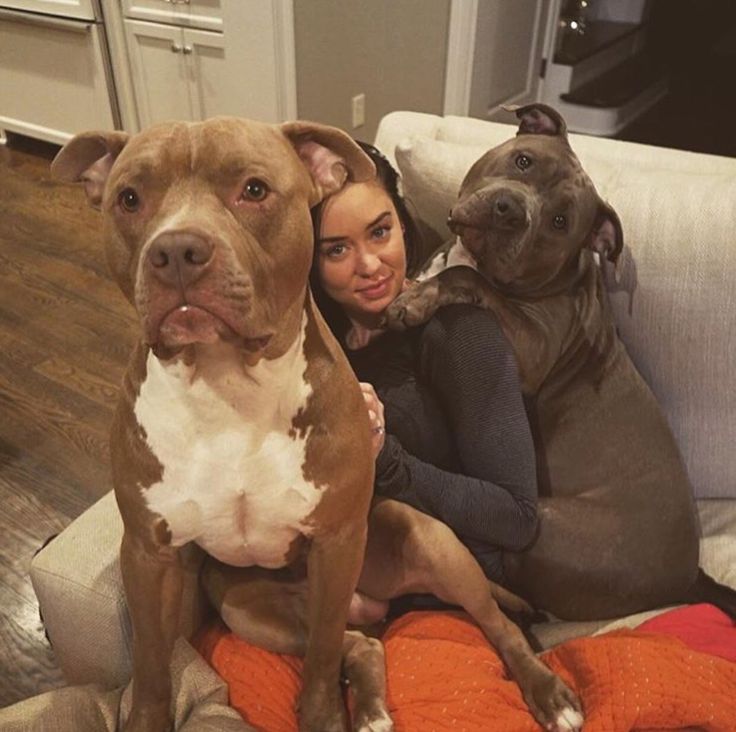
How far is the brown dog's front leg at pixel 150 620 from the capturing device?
1187 mm

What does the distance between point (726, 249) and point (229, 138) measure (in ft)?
3.27

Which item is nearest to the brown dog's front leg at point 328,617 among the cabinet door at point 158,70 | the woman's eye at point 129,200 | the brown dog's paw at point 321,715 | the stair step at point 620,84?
the brown dog's paw at point 321,715

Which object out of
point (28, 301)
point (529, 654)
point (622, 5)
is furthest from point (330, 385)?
point (622, 5)

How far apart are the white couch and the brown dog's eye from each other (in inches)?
5.9

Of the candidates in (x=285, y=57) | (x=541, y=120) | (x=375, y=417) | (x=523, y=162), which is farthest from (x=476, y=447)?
(x=285, y=57)

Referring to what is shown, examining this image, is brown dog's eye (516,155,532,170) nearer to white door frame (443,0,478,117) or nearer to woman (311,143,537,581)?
woman (311,143,537,581)

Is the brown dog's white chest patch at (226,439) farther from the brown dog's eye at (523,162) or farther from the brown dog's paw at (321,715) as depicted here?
the brown dog's eye at (523,162)

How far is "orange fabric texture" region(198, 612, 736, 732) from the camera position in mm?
1188

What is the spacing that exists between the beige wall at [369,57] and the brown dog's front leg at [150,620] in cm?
293

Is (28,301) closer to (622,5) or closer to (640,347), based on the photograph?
(640,347)

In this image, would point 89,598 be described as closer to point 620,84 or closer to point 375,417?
point 375,417

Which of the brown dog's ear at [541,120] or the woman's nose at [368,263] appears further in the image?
the brown dog's ear at [541,120]

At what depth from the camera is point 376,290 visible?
4.91 feet

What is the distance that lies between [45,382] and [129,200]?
207 cm
